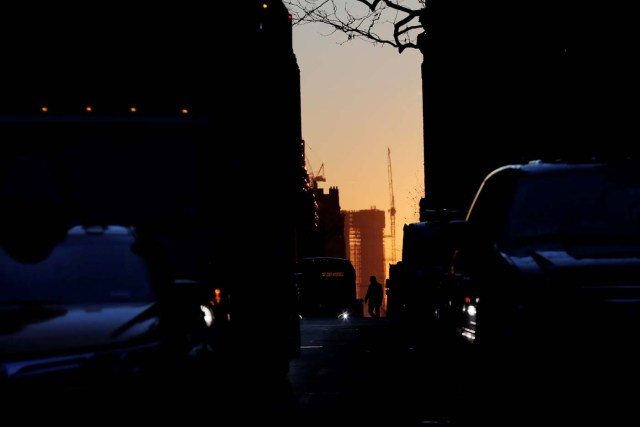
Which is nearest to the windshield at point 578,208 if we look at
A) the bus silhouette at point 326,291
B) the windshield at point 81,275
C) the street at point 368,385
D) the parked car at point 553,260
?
the parked car at point 553,260

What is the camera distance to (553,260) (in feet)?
26.5

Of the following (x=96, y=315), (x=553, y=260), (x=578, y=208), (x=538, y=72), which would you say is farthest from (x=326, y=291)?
(x=96, y=315)

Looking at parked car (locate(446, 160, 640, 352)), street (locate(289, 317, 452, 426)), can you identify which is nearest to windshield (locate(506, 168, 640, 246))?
parked car (locate(446, 160, 640, 352))

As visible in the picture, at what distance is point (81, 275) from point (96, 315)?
0.73 meters

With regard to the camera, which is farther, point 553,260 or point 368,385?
point 368,385

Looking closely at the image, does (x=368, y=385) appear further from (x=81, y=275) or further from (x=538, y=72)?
(x=538, y=72)

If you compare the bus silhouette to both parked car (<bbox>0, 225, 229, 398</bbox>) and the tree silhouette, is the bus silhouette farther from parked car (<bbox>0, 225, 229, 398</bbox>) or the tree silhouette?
parked car (<bbox>0, 225, 229, 398</bbox>)

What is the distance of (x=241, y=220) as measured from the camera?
11.9 m

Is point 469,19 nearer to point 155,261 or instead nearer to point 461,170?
point 461,170

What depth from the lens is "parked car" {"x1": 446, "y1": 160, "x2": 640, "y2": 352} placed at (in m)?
7.57

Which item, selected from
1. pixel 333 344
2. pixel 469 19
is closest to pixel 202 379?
pixel 333 344

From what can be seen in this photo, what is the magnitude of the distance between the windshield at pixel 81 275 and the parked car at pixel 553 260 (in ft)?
7.65

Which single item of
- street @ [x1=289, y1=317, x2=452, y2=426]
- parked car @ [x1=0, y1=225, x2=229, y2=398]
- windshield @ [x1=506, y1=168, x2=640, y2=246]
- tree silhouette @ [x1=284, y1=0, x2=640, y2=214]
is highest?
tree silhouette @ [x1=284, y1=0, x2=640, y2=214]

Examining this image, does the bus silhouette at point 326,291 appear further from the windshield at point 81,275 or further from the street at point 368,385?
the windshield at point 81,275
